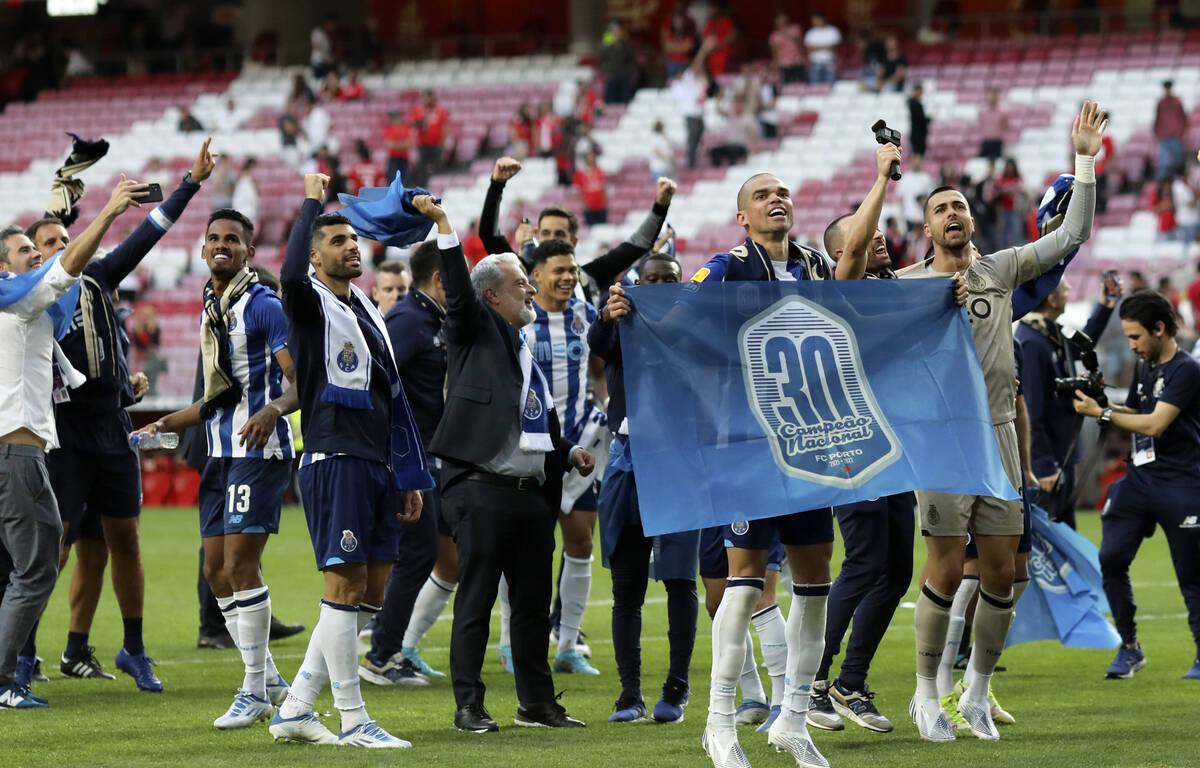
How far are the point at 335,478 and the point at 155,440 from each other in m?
1.56

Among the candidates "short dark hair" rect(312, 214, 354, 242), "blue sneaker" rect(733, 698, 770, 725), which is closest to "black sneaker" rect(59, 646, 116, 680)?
"short dark hair" rect(312, 214, 354, 242)

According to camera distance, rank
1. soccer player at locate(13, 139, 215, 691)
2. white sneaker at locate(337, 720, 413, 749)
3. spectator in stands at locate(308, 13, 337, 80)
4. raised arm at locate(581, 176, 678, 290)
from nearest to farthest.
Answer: white sneaker at locate(337, 720, 413, 749) < soccer player at locate(13, 139, 215, 691) < raised arm at locate(581, 176, 678, 290) < spectator in stands at locate(308, 13, 337, 80)

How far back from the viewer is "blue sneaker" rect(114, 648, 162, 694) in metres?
8.65

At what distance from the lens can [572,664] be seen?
30.6ft

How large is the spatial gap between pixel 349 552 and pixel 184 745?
3.61 ft

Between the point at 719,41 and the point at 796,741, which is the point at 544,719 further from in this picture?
the point at 719,41

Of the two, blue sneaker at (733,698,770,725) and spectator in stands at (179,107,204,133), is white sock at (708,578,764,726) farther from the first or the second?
spectator in stands at (179,107,204,133)

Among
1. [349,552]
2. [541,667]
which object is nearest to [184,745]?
[349,552]

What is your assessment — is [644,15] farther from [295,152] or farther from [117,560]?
[117,560]

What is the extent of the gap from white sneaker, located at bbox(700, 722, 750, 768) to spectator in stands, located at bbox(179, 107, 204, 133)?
27.5 meters

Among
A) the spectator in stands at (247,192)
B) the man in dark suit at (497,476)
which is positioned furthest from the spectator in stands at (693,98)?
the man in dark suit at (497,476)

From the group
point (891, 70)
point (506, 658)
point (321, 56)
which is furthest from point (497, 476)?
point (321, 56)

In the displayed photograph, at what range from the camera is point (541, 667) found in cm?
746

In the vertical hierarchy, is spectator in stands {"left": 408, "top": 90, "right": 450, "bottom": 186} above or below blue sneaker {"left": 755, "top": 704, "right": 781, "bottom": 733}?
above
